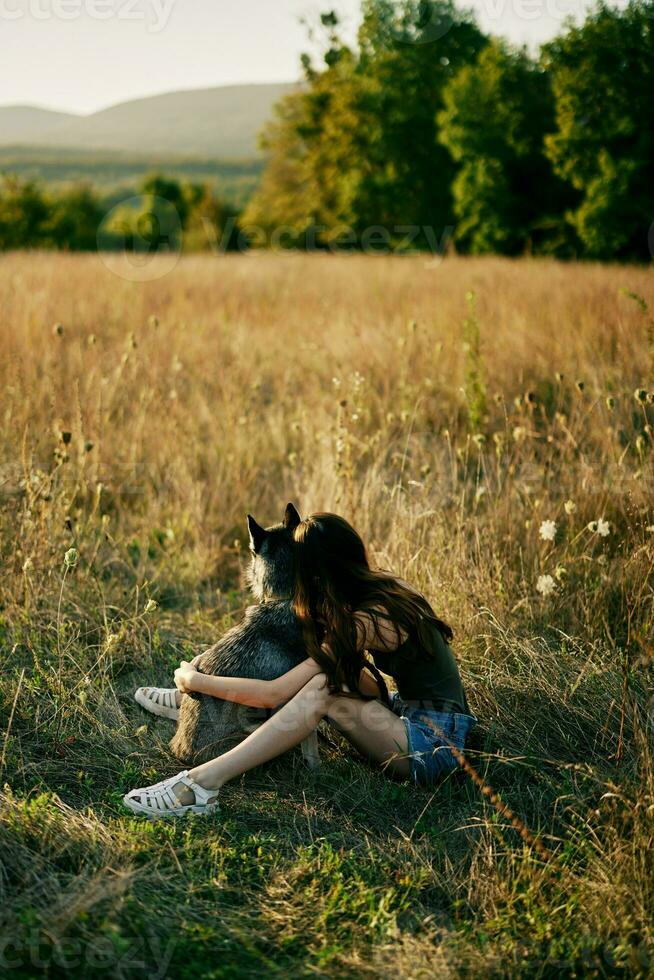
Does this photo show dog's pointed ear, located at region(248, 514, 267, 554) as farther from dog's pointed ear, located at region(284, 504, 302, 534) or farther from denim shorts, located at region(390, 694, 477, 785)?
denim shorts, located at region(390, 694, 477, 785)

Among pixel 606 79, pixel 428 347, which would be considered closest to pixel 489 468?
pixel 428 347

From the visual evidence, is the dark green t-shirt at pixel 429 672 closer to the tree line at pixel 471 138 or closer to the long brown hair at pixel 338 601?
the long brown hair at pixel 338 601

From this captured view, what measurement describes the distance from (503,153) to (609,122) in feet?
42.2

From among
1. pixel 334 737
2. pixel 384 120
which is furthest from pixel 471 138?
pixel 334 737

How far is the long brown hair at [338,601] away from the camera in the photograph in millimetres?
2754

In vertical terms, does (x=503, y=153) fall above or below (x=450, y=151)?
below

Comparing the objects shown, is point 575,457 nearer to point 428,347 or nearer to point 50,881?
point 428,347

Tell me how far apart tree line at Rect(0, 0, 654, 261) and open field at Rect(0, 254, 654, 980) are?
25.2ft

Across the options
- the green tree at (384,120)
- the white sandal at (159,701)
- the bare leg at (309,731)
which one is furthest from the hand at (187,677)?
the green tree at (384,120)

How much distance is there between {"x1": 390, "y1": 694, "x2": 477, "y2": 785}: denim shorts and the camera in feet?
9.25

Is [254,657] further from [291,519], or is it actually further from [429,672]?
[429,672]

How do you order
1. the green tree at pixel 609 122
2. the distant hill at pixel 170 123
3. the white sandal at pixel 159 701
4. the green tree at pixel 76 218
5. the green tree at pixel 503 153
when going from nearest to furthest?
the white sandal at pixel 159 701, the green tree at pixel 609 122, the green tree at pixel 503 153, the green tree at pixel 76 218, the distant hill at pixel 170 123

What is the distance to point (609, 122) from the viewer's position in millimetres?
14070

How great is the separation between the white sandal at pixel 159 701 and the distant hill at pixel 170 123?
74.1 meters
